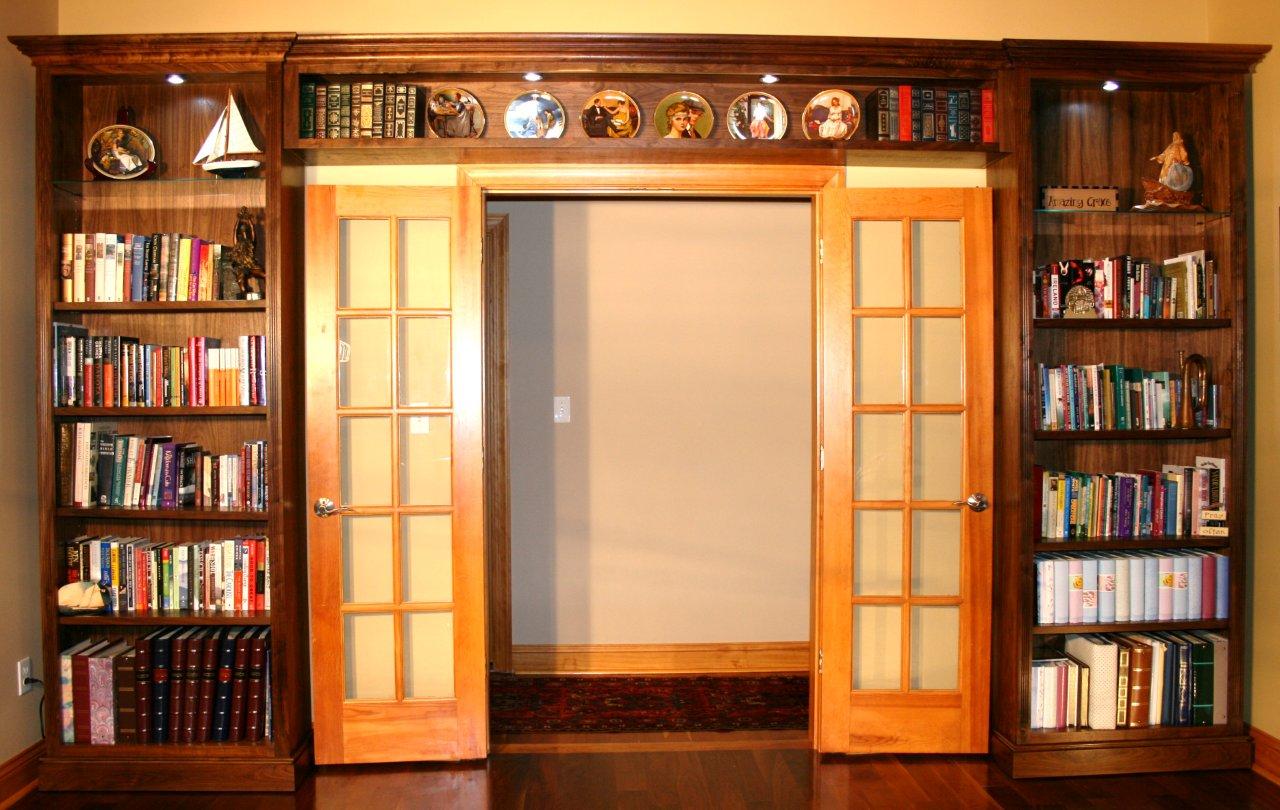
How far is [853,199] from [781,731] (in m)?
2.14

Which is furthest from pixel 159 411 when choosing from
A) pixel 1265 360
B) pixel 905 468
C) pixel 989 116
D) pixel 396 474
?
pixel 1265 360

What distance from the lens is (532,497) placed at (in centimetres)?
469

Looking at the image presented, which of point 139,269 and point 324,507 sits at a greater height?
point 139,269

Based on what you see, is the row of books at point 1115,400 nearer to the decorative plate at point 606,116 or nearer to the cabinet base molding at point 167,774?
the decorative plate at point 606,116

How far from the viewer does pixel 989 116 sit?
10.8ft

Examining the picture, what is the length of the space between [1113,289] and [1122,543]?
0.91 meters

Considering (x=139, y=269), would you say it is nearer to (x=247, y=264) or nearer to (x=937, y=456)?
(x=247, y=264)

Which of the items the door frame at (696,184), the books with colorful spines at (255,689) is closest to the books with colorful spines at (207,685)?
the books with colorful spines at (255,689)

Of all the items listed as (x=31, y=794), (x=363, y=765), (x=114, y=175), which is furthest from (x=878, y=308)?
(x=31, y=794)

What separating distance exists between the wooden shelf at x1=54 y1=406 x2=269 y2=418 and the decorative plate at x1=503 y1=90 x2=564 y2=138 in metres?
1.32

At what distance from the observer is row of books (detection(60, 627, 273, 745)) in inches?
125

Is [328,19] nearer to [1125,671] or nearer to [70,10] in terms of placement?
[70,10]

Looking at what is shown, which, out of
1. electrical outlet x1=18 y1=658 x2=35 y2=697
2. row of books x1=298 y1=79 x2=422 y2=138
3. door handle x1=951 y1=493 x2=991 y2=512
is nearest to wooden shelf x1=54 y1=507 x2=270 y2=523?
electrical outlet x1=18 y1=658 x2=35 y2=697

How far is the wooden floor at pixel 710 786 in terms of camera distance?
306 centimetres
